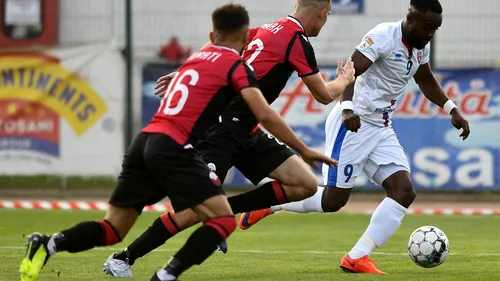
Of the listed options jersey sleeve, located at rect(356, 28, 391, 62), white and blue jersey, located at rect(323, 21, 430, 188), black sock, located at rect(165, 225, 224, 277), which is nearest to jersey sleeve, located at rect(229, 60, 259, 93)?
black sock, located at rect(165, 225, 224, 277)

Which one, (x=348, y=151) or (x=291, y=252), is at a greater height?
(x=348, y=151)

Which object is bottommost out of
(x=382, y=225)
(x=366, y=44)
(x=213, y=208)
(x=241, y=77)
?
(x=382, y=225)

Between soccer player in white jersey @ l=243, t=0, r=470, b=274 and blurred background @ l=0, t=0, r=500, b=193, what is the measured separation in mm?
9160

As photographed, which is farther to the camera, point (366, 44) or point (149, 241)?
point (366, 44)

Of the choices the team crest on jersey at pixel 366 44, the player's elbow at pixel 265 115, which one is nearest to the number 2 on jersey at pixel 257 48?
the team crest on jersey at pixel 366 44

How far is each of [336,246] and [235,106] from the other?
10.8 feet

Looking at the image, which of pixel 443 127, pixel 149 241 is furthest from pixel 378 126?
pixel 443 127

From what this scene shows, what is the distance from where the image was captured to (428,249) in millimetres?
9523

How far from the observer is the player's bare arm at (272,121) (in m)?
7.55

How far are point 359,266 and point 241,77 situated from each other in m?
2.48

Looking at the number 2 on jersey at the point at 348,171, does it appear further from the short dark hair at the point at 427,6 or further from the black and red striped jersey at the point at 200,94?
the black and red striped jersey at the point at 200,94

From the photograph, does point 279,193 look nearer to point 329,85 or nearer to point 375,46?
point 329,85

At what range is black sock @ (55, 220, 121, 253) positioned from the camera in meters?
7.86

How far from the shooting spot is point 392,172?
32.4 feet
